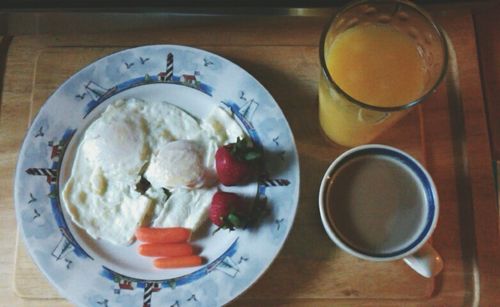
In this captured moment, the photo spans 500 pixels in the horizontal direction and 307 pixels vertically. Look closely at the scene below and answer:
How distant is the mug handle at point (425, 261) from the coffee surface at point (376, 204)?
0.11 ft

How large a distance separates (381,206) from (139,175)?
60 cm

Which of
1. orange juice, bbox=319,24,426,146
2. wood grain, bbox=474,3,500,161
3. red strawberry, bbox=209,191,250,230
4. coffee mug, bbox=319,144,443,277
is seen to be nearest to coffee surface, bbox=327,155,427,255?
coffee mug, bbox=319,144,443,277

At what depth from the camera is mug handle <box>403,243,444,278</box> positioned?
108 cm

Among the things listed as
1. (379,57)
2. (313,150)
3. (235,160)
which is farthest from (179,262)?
(379,57)

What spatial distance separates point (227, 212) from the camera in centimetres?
112

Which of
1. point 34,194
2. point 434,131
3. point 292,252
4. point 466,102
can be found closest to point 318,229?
point 292,252

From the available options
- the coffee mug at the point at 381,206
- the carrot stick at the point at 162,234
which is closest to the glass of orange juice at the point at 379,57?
the coffee mug at the point at 381,206

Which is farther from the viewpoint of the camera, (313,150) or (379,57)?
(313,150)

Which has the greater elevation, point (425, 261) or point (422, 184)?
point (422, 184)

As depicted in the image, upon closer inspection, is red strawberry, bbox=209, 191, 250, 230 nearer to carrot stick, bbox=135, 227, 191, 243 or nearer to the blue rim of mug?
carrot stick, bbox=135, 227, 191, 243

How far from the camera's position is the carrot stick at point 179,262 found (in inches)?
45.1

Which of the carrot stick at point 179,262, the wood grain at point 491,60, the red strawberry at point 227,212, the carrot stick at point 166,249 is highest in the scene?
the wood grain at point 491,60

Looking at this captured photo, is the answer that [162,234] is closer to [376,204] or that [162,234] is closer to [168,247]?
[168,247]

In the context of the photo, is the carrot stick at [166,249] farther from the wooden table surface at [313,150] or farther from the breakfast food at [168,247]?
the wooden table surface at [313,150]
